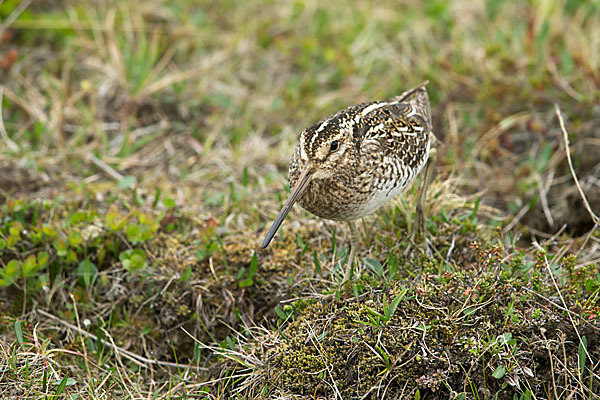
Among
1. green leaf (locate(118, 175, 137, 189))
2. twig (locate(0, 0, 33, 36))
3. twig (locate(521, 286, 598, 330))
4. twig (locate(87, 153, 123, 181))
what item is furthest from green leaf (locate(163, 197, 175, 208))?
twig (locate(0, 0, 33, 36))

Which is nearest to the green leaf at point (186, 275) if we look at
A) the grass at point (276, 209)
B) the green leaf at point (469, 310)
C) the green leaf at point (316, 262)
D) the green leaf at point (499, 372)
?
the grass at point (276, 209)

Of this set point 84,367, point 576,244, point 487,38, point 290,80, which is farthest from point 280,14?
point 84,367

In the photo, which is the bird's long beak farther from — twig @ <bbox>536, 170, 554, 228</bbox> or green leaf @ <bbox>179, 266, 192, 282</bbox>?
twig @ <bbox>536, 170, 554, 228</bbox>

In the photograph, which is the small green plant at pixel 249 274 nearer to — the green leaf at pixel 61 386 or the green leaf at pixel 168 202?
the green leaf at pixel 168 202

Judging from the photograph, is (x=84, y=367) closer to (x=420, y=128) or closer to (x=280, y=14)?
(x=420, y=128)

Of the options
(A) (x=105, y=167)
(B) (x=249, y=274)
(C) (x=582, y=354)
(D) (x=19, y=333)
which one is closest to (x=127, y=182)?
(A) (x=105, y=167)

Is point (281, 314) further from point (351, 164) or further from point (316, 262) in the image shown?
point (351, 164)
